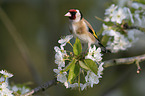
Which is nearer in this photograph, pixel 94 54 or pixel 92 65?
A: pixel 92 65

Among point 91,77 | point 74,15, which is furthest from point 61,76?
point 74,15

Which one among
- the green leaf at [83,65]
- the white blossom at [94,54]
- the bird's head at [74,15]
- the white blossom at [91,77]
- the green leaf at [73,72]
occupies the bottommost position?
the white blossom at [91,77]

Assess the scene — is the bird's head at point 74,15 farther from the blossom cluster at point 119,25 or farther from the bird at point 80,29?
the blossom cluster at point 119,25

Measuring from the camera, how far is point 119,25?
251 cm

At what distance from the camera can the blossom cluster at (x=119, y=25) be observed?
243 centimetres

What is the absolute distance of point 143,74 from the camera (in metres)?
6.44

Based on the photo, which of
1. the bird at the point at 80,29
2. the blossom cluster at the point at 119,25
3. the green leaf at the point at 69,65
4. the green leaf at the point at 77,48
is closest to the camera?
the green leaf at the point at 69,65

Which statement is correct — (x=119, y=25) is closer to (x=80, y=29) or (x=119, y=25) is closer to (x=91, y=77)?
(x=80, y=29)

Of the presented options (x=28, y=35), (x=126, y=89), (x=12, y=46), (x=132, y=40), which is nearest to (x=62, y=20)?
(x=28, y=35)

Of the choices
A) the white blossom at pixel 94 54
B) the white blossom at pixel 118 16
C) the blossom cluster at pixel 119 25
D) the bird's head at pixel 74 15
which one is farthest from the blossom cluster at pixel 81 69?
the white blossom at pixel 118 16

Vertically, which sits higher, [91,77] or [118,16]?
[118,16]

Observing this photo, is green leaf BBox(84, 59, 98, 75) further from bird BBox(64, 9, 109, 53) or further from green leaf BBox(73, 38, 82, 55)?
bird BBox(64, 9, 109, 53)

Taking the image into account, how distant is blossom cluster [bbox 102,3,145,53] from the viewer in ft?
7.96

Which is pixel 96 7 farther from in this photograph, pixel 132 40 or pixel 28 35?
pixel 132 40
